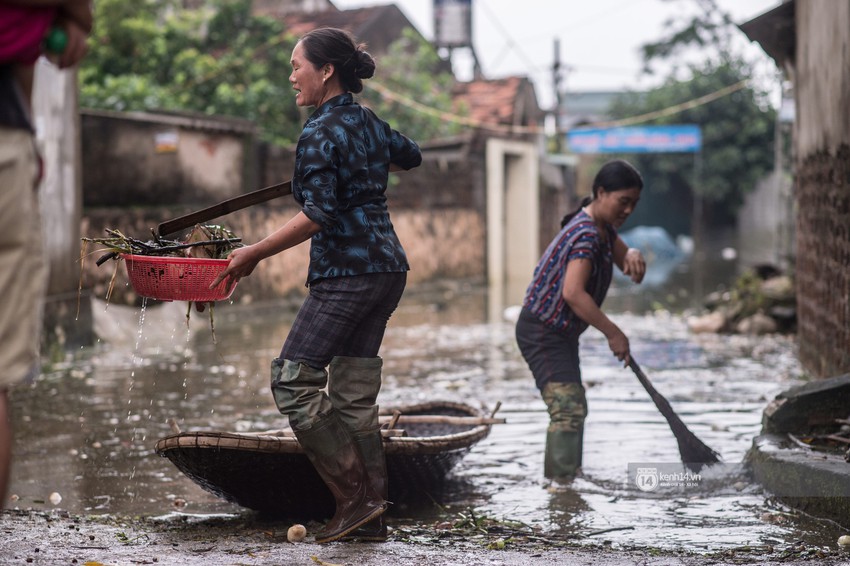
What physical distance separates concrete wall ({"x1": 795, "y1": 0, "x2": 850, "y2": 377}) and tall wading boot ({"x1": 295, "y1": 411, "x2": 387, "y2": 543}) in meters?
4.31

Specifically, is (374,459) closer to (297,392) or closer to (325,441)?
(325,441)

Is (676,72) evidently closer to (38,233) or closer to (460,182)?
(460,182)

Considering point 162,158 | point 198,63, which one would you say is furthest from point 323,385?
point 198,63

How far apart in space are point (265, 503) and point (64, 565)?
1.06 meters

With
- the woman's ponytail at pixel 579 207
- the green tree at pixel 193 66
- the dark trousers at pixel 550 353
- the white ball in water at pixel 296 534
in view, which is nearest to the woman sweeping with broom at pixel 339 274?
the white ball in water at pixel 296 534

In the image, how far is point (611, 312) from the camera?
16094mm

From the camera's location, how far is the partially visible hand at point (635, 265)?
5773 mm

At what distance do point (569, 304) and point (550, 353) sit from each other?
34cm

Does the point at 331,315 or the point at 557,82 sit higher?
the point at 557,82

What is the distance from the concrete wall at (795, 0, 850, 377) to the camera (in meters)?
7.58

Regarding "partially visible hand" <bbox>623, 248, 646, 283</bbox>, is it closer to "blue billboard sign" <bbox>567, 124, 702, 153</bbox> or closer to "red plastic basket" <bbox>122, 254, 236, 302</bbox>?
"red plastic basket" <bbox>122, 254, 236, 302</bbox>

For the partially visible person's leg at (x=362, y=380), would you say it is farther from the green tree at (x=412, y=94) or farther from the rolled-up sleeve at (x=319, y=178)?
the green tree at (x=412, y=94)

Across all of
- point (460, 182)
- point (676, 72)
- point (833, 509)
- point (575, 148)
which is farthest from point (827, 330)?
point (676, 72)

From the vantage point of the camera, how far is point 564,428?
564 cm
